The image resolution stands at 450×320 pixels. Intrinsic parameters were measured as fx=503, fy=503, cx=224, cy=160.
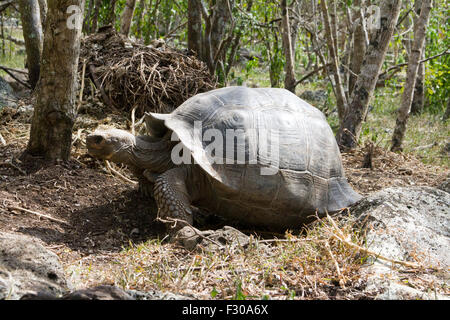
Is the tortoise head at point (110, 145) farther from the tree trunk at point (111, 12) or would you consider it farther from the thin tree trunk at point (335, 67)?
the tree trunk at point (111, 12)

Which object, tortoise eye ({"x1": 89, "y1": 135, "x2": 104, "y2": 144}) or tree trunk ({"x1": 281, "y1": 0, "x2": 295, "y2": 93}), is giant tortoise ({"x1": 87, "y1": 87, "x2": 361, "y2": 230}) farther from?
tree trunk ({"x1": 281, "y1": 0, "x2": 295, "y2": 93})

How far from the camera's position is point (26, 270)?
227cm

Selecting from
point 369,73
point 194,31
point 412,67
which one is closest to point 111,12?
point 194,31

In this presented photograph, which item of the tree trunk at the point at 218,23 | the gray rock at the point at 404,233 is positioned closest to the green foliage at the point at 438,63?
the tree trunk at the point at 218,23

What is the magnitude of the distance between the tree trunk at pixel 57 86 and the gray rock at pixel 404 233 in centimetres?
241

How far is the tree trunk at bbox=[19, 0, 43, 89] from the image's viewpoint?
5.88m

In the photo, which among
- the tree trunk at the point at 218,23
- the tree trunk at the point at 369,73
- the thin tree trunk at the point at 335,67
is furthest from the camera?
the tree trunk at the point at 218,23

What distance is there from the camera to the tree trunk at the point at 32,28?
5.88 meters

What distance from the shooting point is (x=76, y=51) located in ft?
13.3

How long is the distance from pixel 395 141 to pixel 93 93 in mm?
3831

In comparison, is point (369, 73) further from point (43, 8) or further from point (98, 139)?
point (43, 8)

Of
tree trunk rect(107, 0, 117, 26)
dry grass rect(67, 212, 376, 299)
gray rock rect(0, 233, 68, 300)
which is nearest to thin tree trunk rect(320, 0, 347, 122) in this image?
dry grass rect(67, 212, 376, 299)

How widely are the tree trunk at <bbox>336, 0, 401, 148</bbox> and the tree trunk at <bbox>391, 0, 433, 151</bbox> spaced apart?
0.64m

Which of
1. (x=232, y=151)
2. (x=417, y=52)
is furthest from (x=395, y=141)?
(x=232, y=151)
